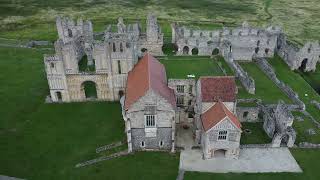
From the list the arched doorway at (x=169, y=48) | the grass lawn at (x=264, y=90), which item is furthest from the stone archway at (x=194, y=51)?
the grass lawn at (x=264, y=90)

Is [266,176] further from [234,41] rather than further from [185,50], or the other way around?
[185,50]

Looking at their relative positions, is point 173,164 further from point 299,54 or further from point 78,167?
point 299,54

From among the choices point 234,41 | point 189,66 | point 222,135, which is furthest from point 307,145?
point 234,41

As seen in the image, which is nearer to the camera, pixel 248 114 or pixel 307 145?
pixel 307 145

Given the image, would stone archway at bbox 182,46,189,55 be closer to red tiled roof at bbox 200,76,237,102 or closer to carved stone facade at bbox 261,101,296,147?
carved stone facade at bbox 261,101,296,147

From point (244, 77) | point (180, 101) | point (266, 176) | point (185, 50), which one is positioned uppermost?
point (185, 50)

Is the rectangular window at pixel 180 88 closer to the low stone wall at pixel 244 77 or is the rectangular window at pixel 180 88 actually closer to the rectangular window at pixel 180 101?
the rectangular window at pixel 180 101
